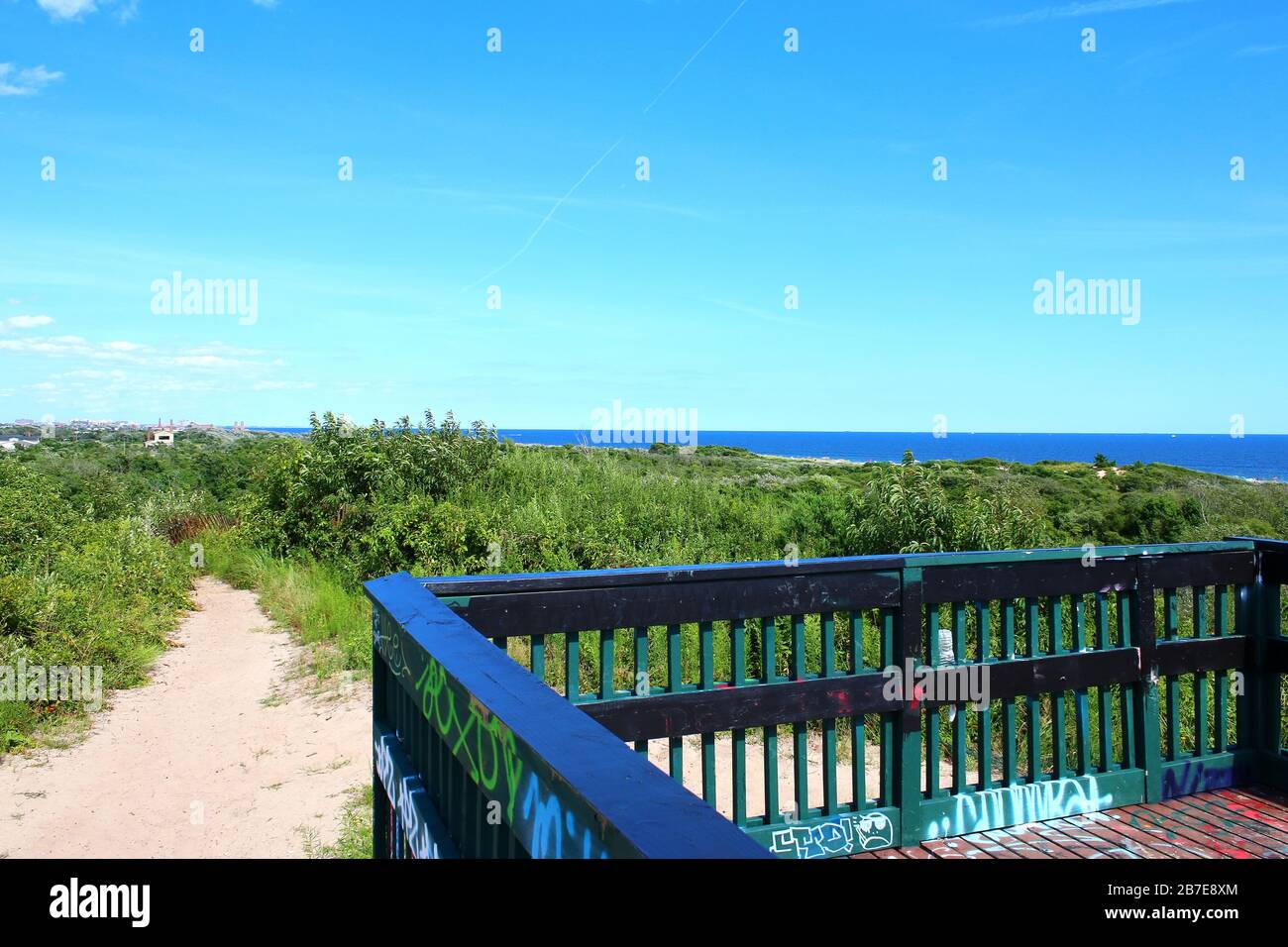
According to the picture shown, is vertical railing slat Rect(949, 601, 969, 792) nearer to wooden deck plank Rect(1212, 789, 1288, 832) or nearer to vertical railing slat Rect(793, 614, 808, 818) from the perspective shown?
vertical railing slat Rect(793, 614, 808, 818)

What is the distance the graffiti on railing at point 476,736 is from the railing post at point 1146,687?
331 centimetres

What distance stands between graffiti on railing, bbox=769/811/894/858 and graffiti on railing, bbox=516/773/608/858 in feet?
7.11

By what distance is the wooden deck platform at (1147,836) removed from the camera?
135 inches

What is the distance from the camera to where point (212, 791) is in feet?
20.7

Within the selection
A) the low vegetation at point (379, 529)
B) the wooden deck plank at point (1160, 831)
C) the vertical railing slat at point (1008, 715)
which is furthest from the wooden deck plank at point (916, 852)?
the low vegetation at point (379, 529)

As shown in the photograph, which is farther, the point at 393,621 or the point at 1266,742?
the point at 1266,742

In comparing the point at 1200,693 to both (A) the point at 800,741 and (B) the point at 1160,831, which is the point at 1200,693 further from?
(A) the point at 800,741

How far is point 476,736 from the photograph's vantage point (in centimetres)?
160

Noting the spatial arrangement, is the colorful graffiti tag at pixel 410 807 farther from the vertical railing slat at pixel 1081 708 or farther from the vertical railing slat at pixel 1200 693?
the vertical railing slat at pixel 1200 693
